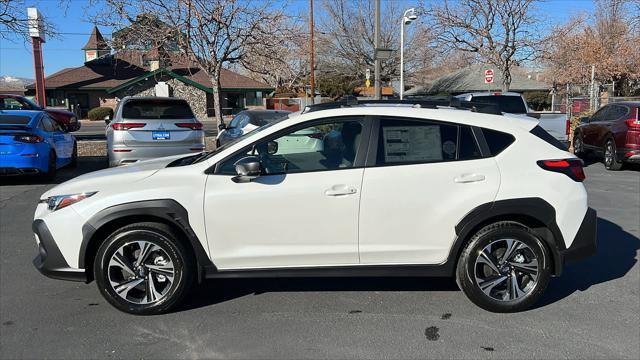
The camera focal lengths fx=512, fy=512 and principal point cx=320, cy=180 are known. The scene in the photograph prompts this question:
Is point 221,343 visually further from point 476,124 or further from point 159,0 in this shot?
point 159,0

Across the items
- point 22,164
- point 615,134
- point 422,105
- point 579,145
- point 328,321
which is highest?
point 422,105

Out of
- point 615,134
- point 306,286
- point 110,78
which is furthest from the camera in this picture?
point 110,78

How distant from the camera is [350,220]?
3945 mm

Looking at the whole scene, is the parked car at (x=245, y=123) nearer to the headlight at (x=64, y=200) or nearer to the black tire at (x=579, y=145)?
the headlight at (x=64, y=200)

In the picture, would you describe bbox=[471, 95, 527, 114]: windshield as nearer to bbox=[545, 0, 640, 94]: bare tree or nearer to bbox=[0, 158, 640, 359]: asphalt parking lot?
bbox=[0, 158, 640, 359]: asphalt parking lot

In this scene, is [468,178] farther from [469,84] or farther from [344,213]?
[469,84]

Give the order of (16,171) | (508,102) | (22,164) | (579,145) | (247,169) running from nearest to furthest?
(247,169) → (22,164) → (16,171) → (508,102) → (579,145)

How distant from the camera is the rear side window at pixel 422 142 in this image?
4.04m

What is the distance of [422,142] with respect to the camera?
4.07 m

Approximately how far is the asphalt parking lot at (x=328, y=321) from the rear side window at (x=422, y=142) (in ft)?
4.06

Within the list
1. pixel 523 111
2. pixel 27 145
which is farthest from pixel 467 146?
pixel 27 145

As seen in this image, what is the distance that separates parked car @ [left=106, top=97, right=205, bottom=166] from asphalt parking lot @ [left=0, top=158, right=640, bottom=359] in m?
4.63

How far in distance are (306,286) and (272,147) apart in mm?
1380

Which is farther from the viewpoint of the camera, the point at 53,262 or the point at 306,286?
the point at 306,286
